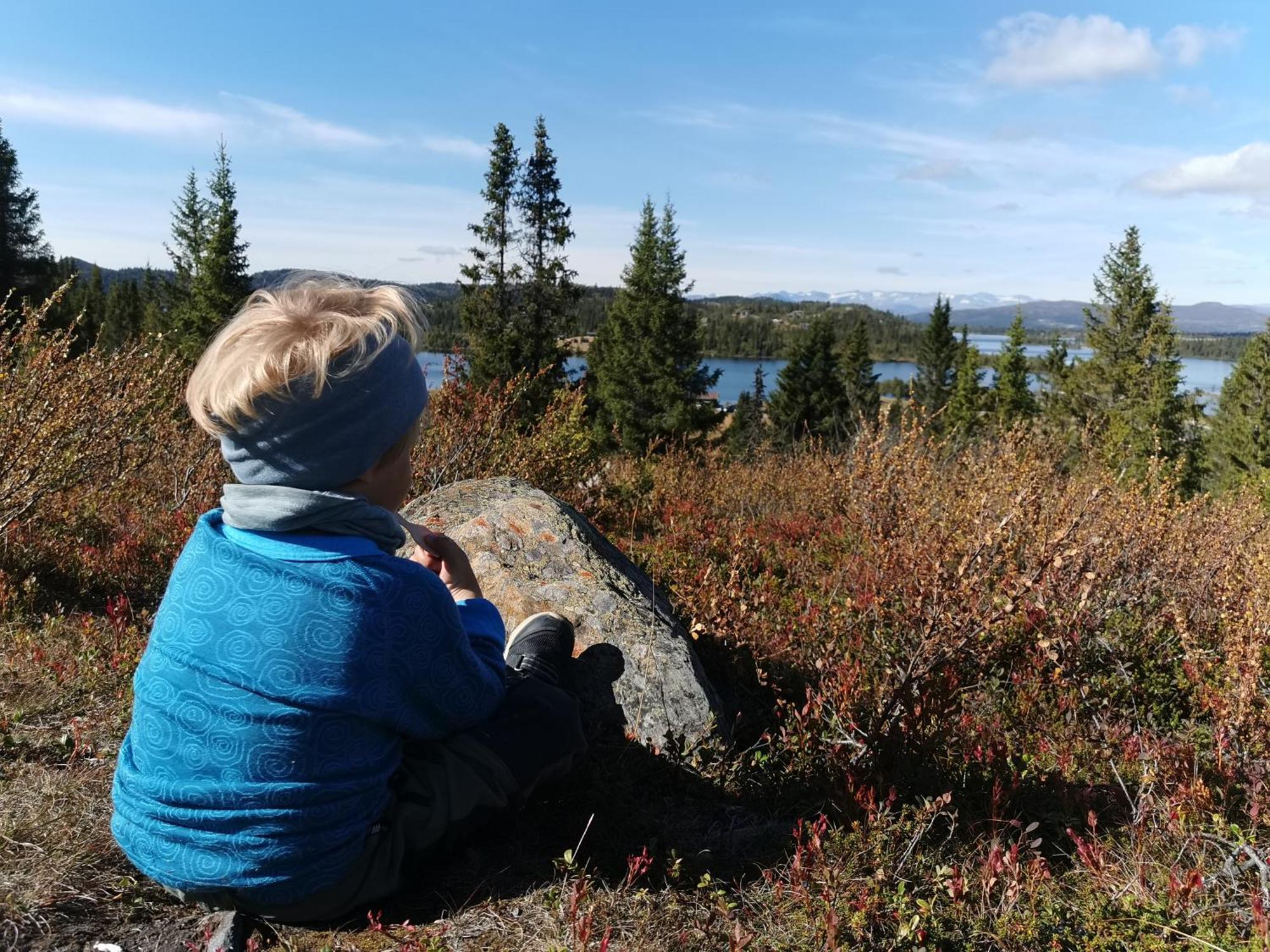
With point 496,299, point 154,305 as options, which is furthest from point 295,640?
point 154,305

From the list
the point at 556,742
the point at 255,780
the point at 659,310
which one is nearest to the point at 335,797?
the point at 255,780

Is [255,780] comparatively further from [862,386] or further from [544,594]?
[862,386]

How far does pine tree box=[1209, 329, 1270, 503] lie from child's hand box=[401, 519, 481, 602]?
3580 centimetres

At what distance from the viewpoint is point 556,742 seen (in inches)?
90.7

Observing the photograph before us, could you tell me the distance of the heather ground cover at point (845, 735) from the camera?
7.18ft

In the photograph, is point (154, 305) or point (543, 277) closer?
point (543, 277)

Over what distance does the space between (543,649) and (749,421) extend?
54.5m

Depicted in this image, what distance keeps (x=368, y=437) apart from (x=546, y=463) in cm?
570

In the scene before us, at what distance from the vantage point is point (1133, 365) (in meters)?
37.2

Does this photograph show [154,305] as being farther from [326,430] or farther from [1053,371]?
[326,430]

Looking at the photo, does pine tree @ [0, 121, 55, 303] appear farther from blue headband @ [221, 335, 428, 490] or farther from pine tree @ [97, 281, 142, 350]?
blue headband @ [221, 335, 428, 490]

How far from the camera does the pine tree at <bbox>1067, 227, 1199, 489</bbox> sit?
33.7 metres

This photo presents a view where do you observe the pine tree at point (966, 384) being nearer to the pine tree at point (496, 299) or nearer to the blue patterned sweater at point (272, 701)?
the pine tree at point (496, 299)

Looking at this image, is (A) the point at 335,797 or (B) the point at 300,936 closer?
(A) the point at 335,797
